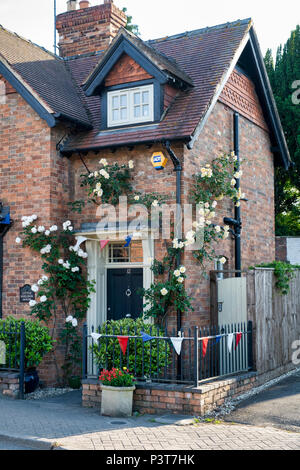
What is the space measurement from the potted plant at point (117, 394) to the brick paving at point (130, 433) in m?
0.21

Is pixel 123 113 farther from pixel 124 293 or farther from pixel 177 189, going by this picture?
pixel 124 293

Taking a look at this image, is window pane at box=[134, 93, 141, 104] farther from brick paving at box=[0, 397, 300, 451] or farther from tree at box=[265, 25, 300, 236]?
tree at box=[265, 25, 300, 236]

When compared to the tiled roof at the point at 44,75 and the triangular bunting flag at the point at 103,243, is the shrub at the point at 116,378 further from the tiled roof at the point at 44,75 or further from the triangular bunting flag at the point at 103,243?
the tiled roof at the point at 44,75

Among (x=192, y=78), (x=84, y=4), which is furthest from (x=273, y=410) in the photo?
(x=84, y=4)

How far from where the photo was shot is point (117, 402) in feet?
28.7

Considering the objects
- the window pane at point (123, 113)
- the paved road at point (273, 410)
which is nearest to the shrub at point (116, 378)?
the paved road at point (273, 410)

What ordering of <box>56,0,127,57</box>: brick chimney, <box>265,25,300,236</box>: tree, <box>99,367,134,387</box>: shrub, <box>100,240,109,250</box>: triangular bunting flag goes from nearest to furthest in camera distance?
<box>99,367,134,387</box>: shrub, <box>100,240,109,250</box>: triangular bunting flag, <box>56,0,127,57</box>: brick chimney, <box>265,25,300,236</box>: tree

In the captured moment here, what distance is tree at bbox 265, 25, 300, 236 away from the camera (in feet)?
82.4

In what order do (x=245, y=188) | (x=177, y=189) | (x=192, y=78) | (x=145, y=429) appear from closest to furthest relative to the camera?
(x=145, y=429), (x=177, y=189), (x=192, y=78), (x=245, y=188)

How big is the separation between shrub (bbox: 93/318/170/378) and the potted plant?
1.23ft

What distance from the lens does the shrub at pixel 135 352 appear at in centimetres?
938

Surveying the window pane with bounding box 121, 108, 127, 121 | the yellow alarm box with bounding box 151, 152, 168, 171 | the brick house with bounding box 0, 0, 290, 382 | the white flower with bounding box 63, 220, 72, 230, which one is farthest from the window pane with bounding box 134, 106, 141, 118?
the white flower with bounding box 63, 220, 72, 230

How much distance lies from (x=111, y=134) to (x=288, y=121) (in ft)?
48.9

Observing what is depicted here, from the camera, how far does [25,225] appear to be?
1183cm
